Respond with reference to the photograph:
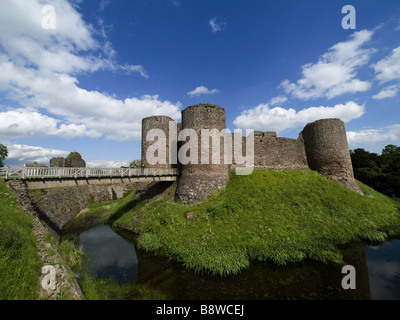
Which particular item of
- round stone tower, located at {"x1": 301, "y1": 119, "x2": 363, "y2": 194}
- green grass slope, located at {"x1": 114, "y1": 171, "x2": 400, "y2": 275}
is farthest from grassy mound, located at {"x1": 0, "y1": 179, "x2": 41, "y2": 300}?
round stone tower, located at {"x1": 301, "y1": 119, "x2": 363, "y2": 194}

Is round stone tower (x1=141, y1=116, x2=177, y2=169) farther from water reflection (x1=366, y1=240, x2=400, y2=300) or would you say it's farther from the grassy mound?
water reflection (x1=366, y1=240, x2=400, y2=300)

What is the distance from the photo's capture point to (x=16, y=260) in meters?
6.50

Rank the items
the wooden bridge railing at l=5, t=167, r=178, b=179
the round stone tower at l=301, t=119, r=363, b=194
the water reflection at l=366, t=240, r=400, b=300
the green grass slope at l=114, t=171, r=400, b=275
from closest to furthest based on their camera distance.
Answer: the water reflection at l=366, t=240, r=400, b=300 < the green grass slope at l=114, t=171, r=400, b=275 < the wooden bridge railing at l=5, t=167, r=178, b=179 < the round stone tower at l=301, t=119, r=363, b=194

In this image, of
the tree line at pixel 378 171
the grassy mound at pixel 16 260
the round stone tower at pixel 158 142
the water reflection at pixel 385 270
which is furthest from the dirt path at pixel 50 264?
the tree line at pixel 378 171

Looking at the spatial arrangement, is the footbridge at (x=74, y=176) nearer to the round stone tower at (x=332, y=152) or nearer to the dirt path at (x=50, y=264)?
the dirt path at (x=50, y=264)

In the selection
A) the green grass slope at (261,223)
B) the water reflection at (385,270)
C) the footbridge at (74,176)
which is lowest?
the water reflection at (385,270)

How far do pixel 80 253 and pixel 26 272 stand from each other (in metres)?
8.07

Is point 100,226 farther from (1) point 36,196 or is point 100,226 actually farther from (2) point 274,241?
(2) point 274,241

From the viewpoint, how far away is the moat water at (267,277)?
8789 millimetres

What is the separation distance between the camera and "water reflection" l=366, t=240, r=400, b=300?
914 centimetres

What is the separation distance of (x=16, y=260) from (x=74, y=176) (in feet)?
32.2

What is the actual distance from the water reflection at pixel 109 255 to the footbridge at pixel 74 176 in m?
5.29

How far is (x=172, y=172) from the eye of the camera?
22.2m
